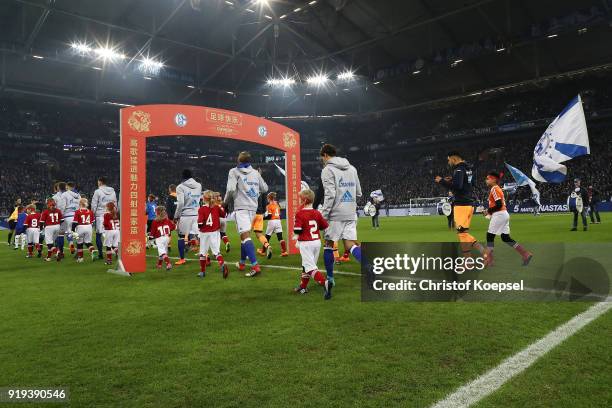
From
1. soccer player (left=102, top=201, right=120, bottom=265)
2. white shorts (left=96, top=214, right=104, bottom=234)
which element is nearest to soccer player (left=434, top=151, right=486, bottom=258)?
soccer player (left=102, top=201, right=120, bottom=265)

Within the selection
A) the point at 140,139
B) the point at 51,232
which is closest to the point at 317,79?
the point at 51,232

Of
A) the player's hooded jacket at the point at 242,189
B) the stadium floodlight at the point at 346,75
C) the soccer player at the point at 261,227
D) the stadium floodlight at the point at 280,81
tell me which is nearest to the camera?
the player's hooded jacket at the point at 242,189

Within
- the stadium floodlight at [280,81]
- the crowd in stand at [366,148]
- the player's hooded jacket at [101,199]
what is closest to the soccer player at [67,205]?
the player's hooded jacket at [101,199]

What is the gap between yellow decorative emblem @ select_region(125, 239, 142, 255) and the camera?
8781 mm

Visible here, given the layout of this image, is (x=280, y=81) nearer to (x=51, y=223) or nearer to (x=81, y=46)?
(x=81, y=46)

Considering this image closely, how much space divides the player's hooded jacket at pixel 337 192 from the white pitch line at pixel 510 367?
3.15 metres

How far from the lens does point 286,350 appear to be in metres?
3.68

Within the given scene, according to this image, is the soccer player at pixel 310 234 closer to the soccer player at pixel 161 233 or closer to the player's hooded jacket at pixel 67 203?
the soccer player at pixel 161 233

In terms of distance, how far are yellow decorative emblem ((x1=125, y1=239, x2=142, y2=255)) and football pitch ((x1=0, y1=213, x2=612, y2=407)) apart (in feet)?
7.77

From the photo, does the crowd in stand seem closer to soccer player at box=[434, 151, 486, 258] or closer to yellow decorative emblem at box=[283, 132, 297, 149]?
yellow decorative emblem at box=[283, 132, 297, 149]

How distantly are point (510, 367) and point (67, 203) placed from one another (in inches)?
496

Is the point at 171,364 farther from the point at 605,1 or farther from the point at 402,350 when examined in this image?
the point at 605,1

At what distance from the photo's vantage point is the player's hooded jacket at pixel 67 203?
39.9 feet

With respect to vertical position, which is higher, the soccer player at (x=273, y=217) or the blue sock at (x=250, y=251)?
the soccer player at (x=273, y=217)
